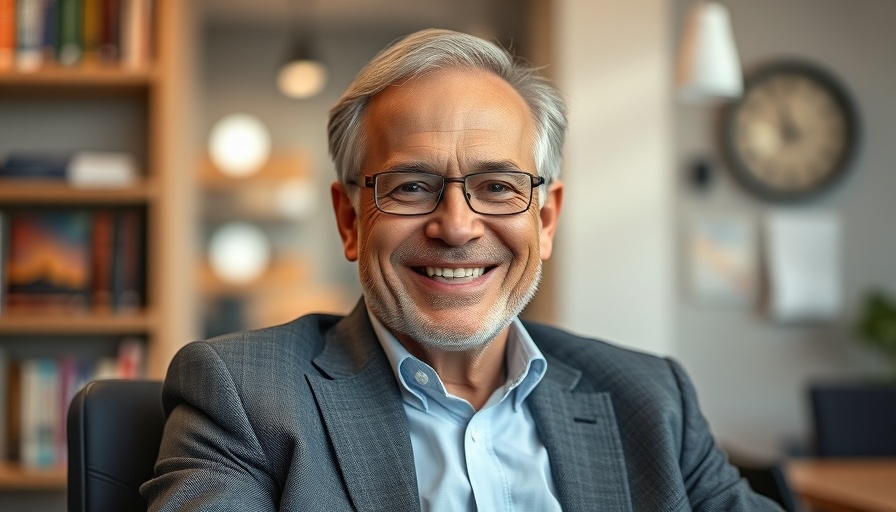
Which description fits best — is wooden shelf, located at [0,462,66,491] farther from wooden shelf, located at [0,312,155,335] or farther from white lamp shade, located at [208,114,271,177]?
white lamp shade, located at [208,114,271,177]

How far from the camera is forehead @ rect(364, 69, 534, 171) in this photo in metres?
1.56

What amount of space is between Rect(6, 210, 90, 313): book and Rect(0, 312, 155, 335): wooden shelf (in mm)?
50

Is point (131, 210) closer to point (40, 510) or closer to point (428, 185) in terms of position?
point (40, 510)

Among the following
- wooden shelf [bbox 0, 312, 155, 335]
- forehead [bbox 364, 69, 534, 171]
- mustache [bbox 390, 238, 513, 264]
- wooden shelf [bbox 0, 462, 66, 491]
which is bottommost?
wooden shelf [bbox 0, 462, 66, 491]

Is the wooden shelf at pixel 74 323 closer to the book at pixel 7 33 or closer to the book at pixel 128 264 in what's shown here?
the book at pixel 128 264

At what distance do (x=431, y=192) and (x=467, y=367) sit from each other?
0.94 feet

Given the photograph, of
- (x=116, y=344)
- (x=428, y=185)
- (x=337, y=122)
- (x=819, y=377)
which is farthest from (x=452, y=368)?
(x=819, y=377)

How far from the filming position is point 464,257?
1562 millimetres

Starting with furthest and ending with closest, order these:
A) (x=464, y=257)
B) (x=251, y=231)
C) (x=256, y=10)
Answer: (x=251, y=231) → (x=256, y=10) → (x=464, y=257)

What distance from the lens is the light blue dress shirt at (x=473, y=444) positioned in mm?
1534

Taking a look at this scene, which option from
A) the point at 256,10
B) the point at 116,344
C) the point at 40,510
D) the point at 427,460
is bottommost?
the point at 40,510

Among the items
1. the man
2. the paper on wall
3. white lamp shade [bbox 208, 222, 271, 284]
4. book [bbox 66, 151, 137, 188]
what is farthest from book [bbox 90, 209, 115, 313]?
white lamp shade [bbox 208, 222, 271, 284]

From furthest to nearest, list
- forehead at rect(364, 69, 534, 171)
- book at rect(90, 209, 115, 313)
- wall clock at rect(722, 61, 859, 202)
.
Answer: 1. wall clock at rect(722, 61, 859, 202)
2. book at rect(90, 209, 115, 313)
3. forehead at rect(364, 69, 534, 171)

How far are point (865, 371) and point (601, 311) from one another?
6.19 ft
